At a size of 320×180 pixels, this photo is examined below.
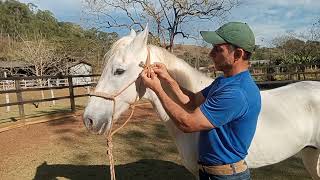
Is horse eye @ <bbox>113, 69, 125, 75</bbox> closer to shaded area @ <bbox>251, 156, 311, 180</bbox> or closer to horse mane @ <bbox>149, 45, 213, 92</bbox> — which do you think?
horse mane @ <bbox>149, 45, 213, 92</bbox>

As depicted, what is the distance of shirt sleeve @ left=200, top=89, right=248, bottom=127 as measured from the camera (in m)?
1.93

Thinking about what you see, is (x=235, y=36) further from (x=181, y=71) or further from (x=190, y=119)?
(x=181, y=71)

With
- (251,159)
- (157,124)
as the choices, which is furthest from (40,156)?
(251,159)

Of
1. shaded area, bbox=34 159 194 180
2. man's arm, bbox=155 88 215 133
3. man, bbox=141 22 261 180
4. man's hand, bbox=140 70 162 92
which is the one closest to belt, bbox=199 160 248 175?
man, bbox=141 22 261 180

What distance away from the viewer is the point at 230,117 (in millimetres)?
1956

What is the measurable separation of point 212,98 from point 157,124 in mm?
8009

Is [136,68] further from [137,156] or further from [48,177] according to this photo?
[137,156]

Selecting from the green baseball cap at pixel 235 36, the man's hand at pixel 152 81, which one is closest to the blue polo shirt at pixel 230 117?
the green baseball cap at pixel 235 36

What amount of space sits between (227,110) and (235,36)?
40cm

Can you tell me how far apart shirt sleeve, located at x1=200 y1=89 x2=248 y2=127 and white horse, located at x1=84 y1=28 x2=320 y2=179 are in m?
0.78

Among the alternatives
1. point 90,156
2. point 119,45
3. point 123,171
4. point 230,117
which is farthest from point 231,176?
point 90,156

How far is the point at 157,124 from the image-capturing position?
32.6ft

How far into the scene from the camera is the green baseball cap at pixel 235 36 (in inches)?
79.8

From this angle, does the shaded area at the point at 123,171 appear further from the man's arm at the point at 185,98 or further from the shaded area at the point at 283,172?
the man's arm at the point at 185,98
